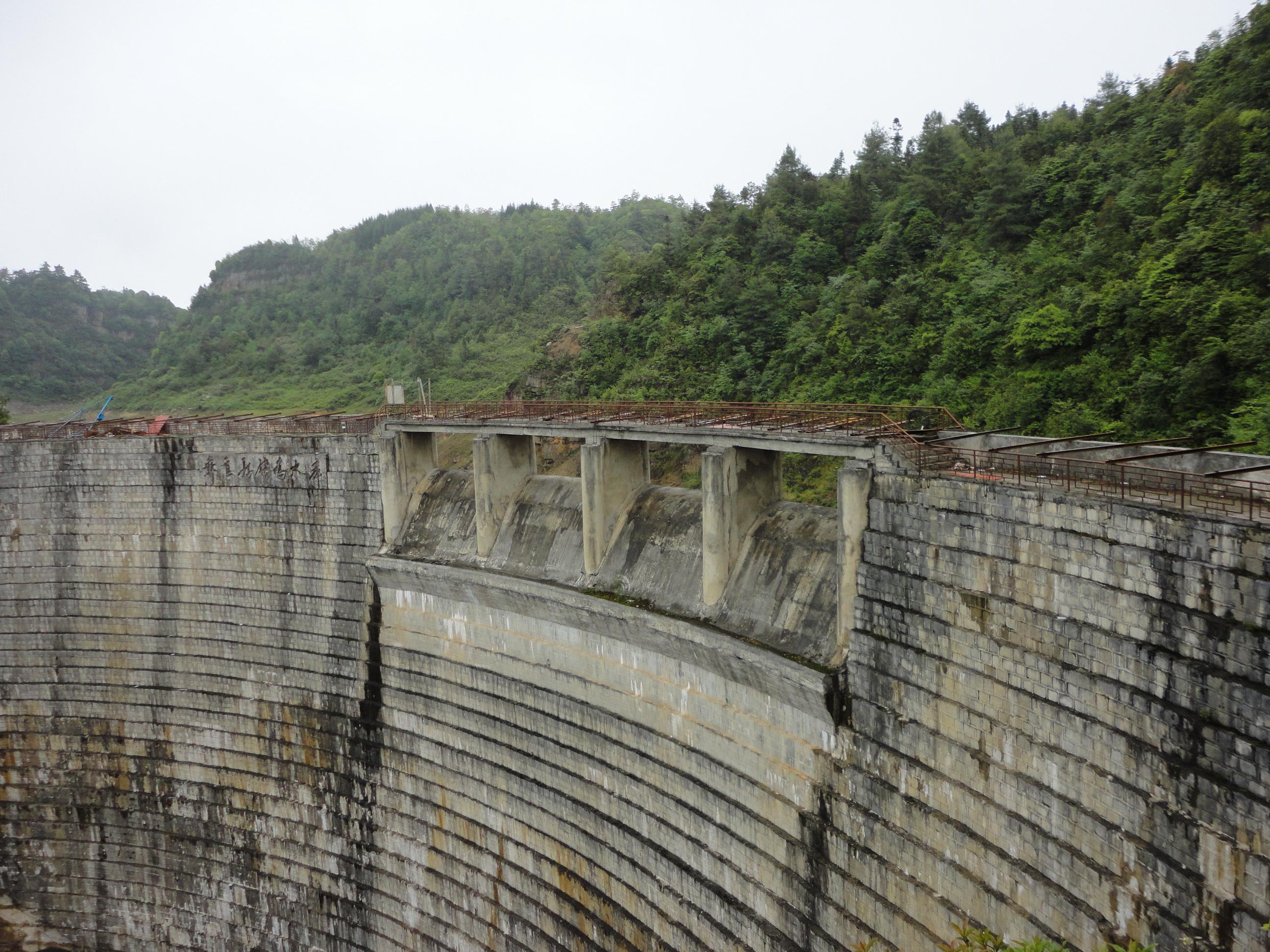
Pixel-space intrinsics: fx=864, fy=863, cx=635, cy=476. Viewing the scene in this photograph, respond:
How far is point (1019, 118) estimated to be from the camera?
4344 cm

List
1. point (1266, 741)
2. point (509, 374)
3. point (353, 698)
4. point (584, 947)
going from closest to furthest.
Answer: point (1266, 741), point (584, 947), point (353, 698), point (509, 374)

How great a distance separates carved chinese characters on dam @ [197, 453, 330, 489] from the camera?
23.9 m

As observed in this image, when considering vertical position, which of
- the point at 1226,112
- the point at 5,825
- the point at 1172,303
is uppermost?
the point at 1226,112

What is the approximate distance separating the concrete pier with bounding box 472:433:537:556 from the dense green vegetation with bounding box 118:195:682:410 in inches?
928

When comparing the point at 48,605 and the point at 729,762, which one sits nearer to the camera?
the point at 729,762

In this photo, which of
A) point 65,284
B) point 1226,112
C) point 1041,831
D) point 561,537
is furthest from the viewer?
point 65,284

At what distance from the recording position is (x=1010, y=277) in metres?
29.4

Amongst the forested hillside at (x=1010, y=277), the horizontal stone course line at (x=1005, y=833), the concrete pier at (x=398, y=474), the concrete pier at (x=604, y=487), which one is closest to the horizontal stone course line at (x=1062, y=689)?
the horizontal stone course line at (x=1005, y=833)

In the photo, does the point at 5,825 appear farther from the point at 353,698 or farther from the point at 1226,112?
the point at 1226,112

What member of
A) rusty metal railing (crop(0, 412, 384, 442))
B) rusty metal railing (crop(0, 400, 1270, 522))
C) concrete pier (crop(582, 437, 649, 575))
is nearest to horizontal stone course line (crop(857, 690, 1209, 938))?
rusty metal railing (crop(0, 400, 1270, 522))

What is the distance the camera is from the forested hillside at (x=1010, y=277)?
2153 centimetres

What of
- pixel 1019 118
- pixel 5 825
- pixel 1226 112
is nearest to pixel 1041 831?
pixel 1226 112

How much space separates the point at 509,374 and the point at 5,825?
36.8m

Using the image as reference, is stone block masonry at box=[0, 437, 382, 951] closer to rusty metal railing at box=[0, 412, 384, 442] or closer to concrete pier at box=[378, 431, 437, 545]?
concrete pier at box=[378, 431, 437, 545]
